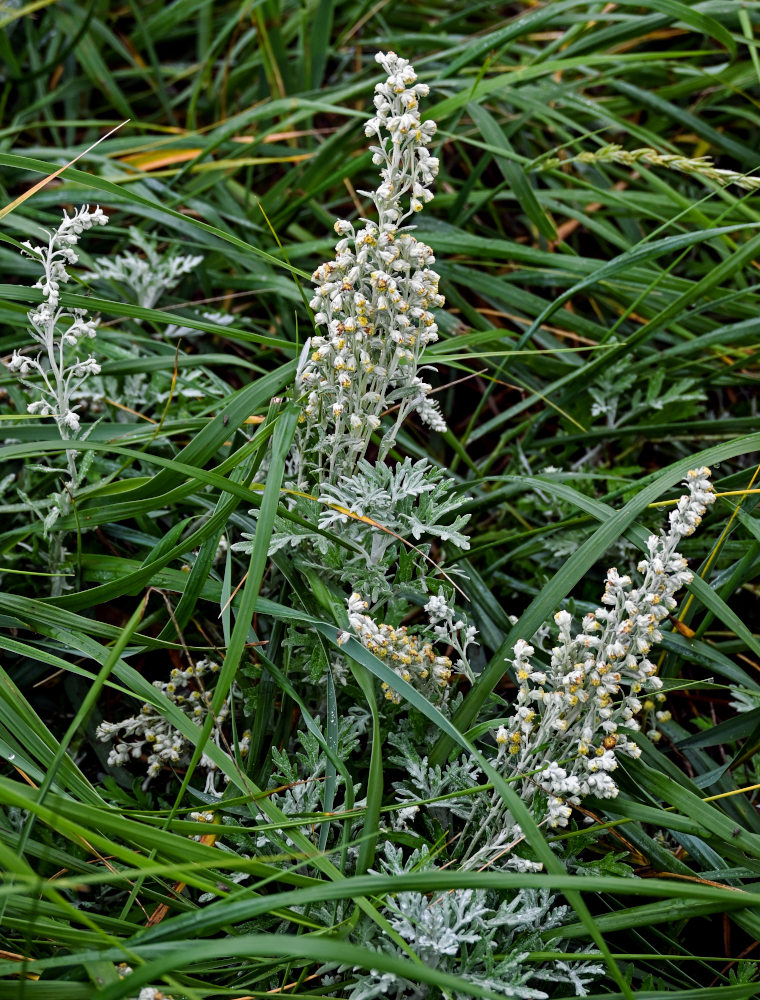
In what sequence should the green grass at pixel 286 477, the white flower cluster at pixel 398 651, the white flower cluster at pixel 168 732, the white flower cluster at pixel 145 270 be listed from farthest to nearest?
the white flower cluster at pixel 145 270, the white flower cluster at pixel 168 732, the white flower cluster at pixel 398 651, the green grass at pixel 286 477

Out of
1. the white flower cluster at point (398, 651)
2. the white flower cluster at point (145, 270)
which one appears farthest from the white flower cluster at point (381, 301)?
the white flower cluster at point (145, 270)

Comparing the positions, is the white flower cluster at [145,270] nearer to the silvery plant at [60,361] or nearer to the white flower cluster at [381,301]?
the silvery plant at [60,361]

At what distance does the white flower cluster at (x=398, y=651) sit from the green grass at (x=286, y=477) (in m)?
0.06

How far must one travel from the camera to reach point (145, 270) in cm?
346

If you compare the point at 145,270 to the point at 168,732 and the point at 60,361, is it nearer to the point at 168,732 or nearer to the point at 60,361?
the point at 60,361

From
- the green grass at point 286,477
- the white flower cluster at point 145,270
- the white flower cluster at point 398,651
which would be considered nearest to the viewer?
the green grass at point 286,477

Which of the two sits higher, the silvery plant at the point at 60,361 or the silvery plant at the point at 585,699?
the silvery plant at the point at 60,361

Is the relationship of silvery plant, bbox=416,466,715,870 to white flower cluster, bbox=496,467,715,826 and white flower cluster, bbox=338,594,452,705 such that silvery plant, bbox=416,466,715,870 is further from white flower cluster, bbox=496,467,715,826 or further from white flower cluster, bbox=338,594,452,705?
white flower cluster, bbox=338,594,452,705

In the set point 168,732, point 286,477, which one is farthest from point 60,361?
point 168,732

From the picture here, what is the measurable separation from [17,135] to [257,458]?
2.70 meters

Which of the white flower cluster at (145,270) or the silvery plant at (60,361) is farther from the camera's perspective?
the white flower cluster at (145,270)

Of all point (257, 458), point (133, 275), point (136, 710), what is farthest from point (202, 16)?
point (136, 710)

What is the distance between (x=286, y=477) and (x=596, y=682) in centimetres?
109

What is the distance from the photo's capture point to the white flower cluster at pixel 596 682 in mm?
2047
